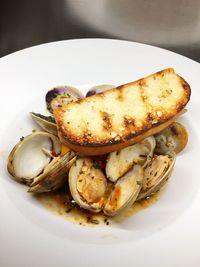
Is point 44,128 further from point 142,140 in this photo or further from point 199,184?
point 199,184

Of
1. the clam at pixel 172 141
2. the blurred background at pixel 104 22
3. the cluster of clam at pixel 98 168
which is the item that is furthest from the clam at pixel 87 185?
the blurred background at pixel 104 22

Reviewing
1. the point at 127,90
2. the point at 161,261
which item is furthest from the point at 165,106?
the point at 161,261

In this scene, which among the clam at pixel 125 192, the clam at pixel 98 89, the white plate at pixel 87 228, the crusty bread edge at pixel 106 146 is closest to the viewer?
the white plate at pixel 87 228

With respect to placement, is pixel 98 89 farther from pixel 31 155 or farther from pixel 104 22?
pixel 104 22

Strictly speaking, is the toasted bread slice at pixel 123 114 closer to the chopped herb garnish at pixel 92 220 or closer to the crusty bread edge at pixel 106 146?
the crusty bread edge at pixel 106 146

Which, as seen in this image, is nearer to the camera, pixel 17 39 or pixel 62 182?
pixel 62 182
